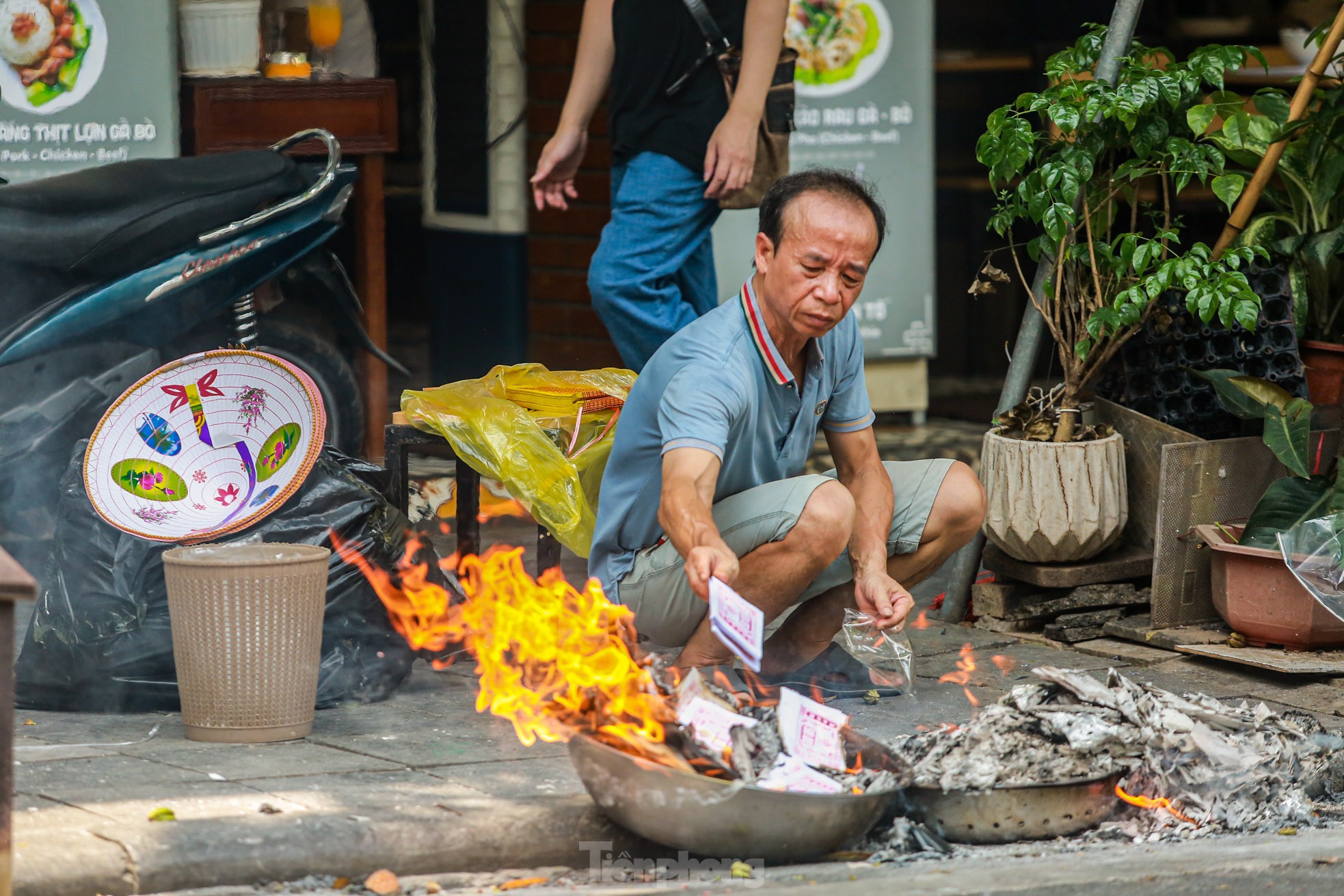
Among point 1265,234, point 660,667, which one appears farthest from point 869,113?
point 660,667

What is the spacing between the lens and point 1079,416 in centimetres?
507

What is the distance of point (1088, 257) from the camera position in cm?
501

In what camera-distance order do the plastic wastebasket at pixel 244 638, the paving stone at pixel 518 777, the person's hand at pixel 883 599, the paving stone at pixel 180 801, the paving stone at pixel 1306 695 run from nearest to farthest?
the paving stone at pixel 180 801
the paving stone at pixel 518 777
the plastic wastebasket at pixel 244 638
the person's hand at pixel 883 599
the paving stone at pixel 1306 695

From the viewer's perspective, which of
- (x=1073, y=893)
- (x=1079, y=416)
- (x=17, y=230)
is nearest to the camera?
(x=1073, y=893)

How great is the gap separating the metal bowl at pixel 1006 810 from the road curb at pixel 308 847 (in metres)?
0.57

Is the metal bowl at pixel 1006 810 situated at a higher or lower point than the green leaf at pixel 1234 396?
lower

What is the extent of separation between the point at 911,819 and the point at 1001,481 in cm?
169

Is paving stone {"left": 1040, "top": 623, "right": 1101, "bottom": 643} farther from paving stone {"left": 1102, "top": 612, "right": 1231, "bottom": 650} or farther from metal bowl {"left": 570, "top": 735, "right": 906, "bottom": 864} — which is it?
metal bowl {"left": 570, "top": 735, "right": 906, "bottom": 864}

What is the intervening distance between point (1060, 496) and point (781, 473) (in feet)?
3.45

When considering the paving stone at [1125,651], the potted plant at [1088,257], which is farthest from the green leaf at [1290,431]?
the paving stone at [1125,651]

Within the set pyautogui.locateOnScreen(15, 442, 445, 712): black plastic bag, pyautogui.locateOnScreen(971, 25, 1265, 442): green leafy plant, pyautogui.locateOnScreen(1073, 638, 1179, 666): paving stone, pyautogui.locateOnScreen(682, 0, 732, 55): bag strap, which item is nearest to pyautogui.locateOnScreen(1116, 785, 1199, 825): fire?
pyautogui.locateOnScreen(1073, 638, 1179, 666): paving stone

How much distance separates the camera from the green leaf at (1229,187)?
16.1 ft

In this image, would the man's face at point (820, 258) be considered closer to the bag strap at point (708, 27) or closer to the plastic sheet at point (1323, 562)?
the bag strap at point (708, 27)

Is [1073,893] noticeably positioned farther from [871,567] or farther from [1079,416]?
[1079,416]
